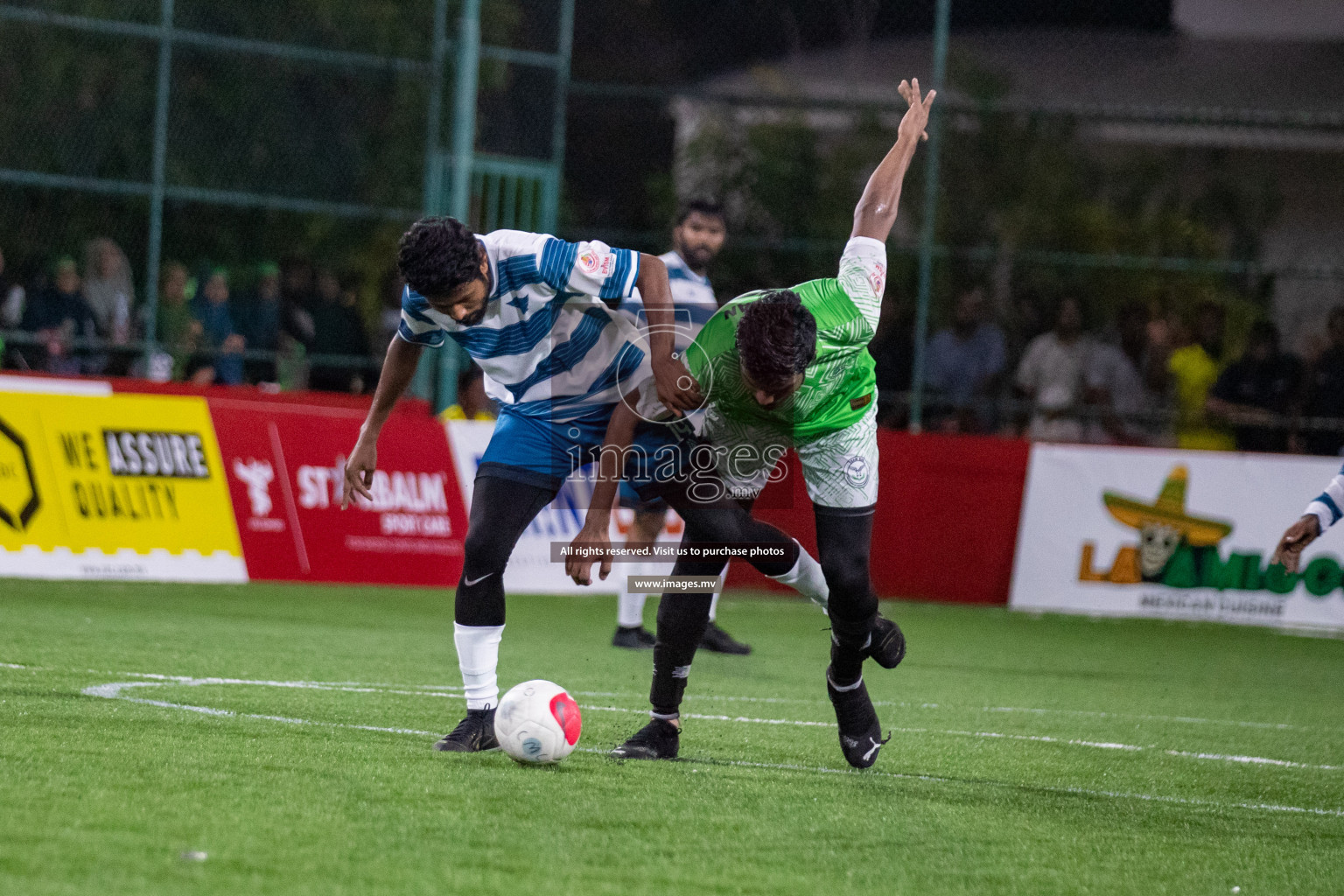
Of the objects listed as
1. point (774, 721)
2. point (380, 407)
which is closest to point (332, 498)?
point (774, 721)

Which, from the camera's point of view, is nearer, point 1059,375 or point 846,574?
point 846,574

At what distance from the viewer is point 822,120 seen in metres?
17.8

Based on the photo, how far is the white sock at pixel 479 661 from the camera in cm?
611

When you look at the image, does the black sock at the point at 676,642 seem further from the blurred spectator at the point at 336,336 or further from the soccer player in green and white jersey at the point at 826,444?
the blurred spectator at the point at 336,336

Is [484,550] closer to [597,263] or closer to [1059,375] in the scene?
[597,263]

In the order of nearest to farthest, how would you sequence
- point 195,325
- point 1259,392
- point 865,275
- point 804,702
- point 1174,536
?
point 865,275, point 804,702, point 1174,536, point 1259,392, point 195,325

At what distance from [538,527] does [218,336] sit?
3.76 m

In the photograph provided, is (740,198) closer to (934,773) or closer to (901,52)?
(901,52)

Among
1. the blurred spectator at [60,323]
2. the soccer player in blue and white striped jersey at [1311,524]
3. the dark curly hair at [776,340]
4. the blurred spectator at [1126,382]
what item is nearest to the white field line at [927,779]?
the soccer player in blue and white striped jersey at [1311,524]

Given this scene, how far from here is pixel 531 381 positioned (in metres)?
6.23

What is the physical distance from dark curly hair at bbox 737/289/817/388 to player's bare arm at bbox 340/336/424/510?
126 centimetres

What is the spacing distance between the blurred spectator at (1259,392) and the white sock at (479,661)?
10416mm

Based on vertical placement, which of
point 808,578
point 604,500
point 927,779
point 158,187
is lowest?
point 927,779

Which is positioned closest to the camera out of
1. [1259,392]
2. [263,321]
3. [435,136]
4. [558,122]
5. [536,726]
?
[536,726]
